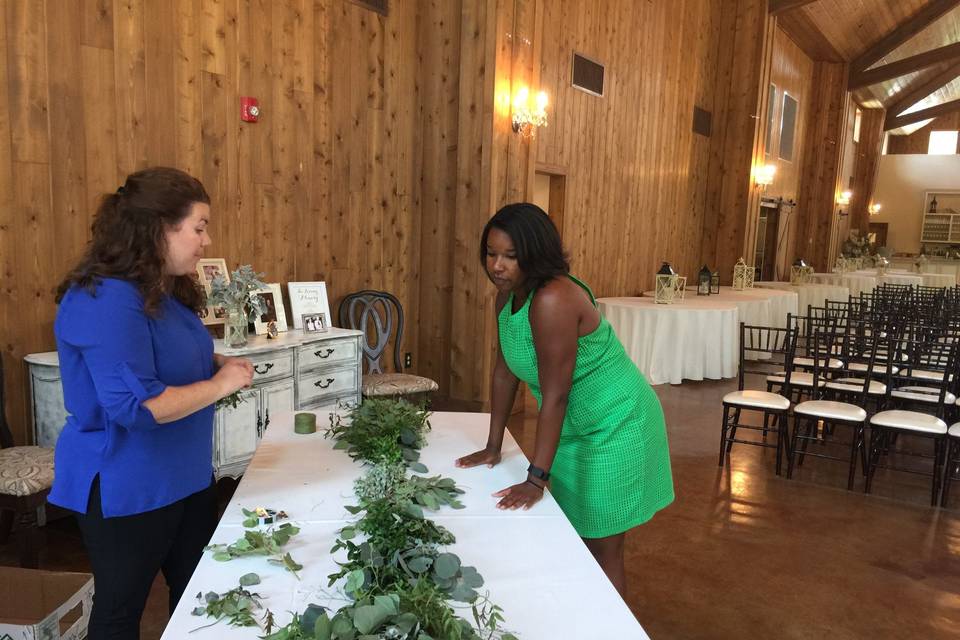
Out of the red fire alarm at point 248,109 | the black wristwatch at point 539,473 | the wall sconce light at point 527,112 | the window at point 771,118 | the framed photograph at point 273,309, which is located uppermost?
the window at point 771,118

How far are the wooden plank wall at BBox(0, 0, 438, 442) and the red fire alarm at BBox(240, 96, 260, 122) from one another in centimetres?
7

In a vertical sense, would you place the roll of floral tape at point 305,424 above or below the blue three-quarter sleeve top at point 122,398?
below

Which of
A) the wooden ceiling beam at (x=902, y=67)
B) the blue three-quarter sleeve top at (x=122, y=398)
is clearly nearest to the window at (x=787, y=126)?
the wooden ceiling beam at (x=902, y=67)

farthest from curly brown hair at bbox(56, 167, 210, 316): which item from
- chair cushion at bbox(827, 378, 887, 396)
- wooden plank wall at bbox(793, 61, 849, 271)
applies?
wooden plank wall at bbox(793, 61, 849, 271)

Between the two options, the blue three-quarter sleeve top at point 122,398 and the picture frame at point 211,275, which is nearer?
the blue three-quarter sleeve top at point 122,398

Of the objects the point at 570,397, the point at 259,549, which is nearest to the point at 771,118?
the point at 570,397

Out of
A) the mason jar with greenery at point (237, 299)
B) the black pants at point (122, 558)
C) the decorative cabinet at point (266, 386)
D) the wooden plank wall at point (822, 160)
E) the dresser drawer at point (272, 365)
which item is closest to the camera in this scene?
the black pants at point (122, 558)

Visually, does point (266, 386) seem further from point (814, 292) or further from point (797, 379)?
point (814, 292)

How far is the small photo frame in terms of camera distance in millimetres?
4426

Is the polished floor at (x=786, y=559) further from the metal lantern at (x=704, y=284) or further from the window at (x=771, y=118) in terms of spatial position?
the window at (x=771, y=118)

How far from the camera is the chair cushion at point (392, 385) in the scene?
452 centimetres

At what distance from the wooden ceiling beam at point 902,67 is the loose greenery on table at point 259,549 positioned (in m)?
16.4

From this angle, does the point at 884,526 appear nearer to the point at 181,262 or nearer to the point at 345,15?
the point at 181,262

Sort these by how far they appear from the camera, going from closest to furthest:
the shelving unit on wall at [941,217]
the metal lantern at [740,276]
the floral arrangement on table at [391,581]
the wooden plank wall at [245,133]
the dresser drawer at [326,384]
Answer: the floral arrangement on table at [391,581]
the wooden plank wall at [245,133]
the dresser drawer at [326,384]
the metal lantern at [740,276]
the shelving unit on wall at [941,217]
